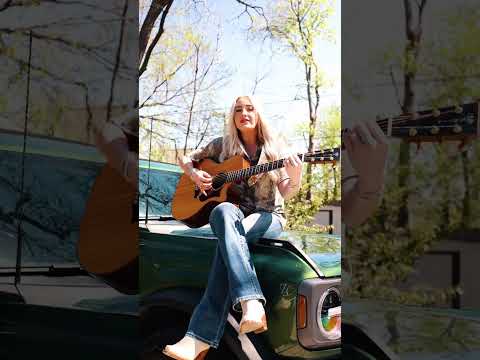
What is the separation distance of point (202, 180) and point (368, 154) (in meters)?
0.99

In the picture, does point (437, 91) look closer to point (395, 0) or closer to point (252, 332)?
point (395, 0)

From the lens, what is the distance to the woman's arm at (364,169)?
2951mm

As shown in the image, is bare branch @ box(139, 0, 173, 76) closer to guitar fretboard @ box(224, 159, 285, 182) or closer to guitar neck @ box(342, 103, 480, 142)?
guitar fretboard @ box(224, 159, 285, 182)

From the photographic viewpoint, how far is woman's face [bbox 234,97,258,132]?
11.3 feet

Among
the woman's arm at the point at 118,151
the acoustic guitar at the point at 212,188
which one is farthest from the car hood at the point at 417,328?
the woman's arm at the point at 118,151

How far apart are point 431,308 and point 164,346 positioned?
1574 mm

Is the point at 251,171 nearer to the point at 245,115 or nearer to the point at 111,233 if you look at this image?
→ the point at 245,115

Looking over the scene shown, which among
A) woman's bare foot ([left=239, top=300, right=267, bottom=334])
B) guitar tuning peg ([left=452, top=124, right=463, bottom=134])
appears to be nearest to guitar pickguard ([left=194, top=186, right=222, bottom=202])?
woman's bare foot ([left=239, top=300, right=267, bottom=334])

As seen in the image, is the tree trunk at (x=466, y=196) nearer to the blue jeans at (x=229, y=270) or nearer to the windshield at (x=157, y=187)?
the blue jeans at (x=229, y=270)

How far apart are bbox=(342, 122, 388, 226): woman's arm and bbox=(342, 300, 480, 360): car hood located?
41cm

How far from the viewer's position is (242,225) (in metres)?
3.41

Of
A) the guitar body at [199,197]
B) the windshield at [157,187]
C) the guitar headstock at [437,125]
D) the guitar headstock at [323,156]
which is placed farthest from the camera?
the windshield at [157,187]

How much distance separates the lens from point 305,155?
327cm

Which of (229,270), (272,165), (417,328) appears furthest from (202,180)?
(417,328)
